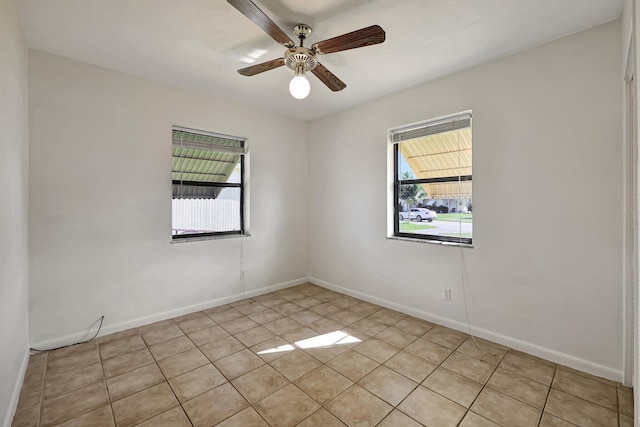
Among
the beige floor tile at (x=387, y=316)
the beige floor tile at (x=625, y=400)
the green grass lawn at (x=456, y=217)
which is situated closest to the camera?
the beige floor tile at (x=625, y=400)

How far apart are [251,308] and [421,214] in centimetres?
233

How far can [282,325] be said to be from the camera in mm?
2986

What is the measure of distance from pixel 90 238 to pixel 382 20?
316cm

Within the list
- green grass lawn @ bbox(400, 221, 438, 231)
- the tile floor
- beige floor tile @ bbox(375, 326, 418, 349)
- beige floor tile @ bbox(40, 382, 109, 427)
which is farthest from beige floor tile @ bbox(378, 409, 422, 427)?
green grass lawn @ bbox(400, 221, 438, 231)

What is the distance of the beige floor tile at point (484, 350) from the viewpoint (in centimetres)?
233

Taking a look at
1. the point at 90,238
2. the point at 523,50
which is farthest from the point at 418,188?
the point at 90,238

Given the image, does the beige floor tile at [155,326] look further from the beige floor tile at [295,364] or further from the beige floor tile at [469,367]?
the beige floor tile at [469,367]

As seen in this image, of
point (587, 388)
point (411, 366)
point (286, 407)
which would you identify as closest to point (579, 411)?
point (587, 388)

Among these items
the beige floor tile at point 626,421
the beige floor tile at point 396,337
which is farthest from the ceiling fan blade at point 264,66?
the beige floor tile at point 626,421

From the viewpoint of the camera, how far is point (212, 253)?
3.50 m

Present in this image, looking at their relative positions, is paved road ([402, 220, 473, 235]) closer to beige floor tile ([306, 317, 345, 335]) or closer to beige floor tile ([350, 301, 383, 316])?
beige floor tile ([350, 301, 383, 316])

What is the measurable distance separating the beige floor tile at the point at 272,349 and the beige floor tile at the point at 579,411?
1.87 m

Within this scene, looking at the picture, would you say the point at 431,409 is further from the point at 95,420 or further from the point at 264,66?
the point at 264,66

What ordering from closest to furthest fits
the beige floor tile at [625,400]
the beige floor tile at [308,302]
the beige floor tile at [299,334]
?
the beige floor tile at [625,400]
the beige floor tile at [299,334]
the beige floor tile at [308,302]
